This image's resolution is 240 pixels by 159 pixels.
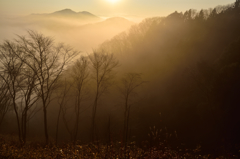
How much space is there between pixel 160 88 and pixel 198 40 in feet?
54.5

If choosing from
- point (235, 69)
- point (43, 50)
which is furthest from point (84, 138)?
point (235, 69)

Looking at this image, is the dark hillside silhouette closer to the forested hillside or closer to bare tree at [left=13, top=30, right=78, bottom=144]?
the forested hillside

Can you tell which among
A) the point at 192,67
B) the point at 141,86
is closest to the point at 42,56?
the point at 141,86

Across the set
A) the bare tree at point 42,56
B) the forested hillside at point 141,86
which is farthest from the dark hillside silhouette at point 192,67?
the bare tree at point 42,56

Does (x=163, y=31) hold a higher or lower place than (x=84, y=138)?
higher

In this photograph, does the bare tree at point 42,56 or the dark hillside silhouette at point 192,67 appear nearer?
the bare tree at point 42,56

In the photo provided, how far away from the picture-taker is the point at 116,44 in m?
56.0

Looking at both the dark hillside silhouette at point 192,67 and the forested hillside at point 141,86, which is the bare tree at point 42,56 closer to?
the forested hillside at point 141,86

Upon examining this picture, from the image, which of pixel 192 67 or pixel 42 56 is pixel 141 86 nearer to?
pixel 192 67

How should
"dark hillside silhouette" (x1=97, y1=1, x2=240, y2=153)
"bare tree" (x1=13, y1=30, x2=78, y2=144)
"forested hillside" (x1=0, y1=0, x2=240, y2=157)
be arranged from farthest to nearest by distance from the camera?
"dark hillside silhouette" (x1=97, y1=1, x2=240, y2=153)
"forested hillside" (x1=0, y1=0, x2=240, y2=157)
"bare tree" (x1=13, y1=30, x2=78, y2=144)

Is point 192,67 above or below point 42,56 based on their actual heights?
above

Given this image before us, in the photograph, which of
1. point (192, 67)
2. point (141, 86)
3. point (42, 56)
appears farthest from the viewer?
point (141, 86)

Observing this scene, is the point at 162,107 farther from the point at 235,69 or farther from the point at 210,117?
the point at 235,69

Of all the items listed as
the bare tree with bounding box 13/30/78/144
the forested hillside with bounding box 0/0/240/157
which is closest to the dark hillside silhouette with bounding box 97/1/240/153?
the forested hillside with bounding box 0/0/240/157
